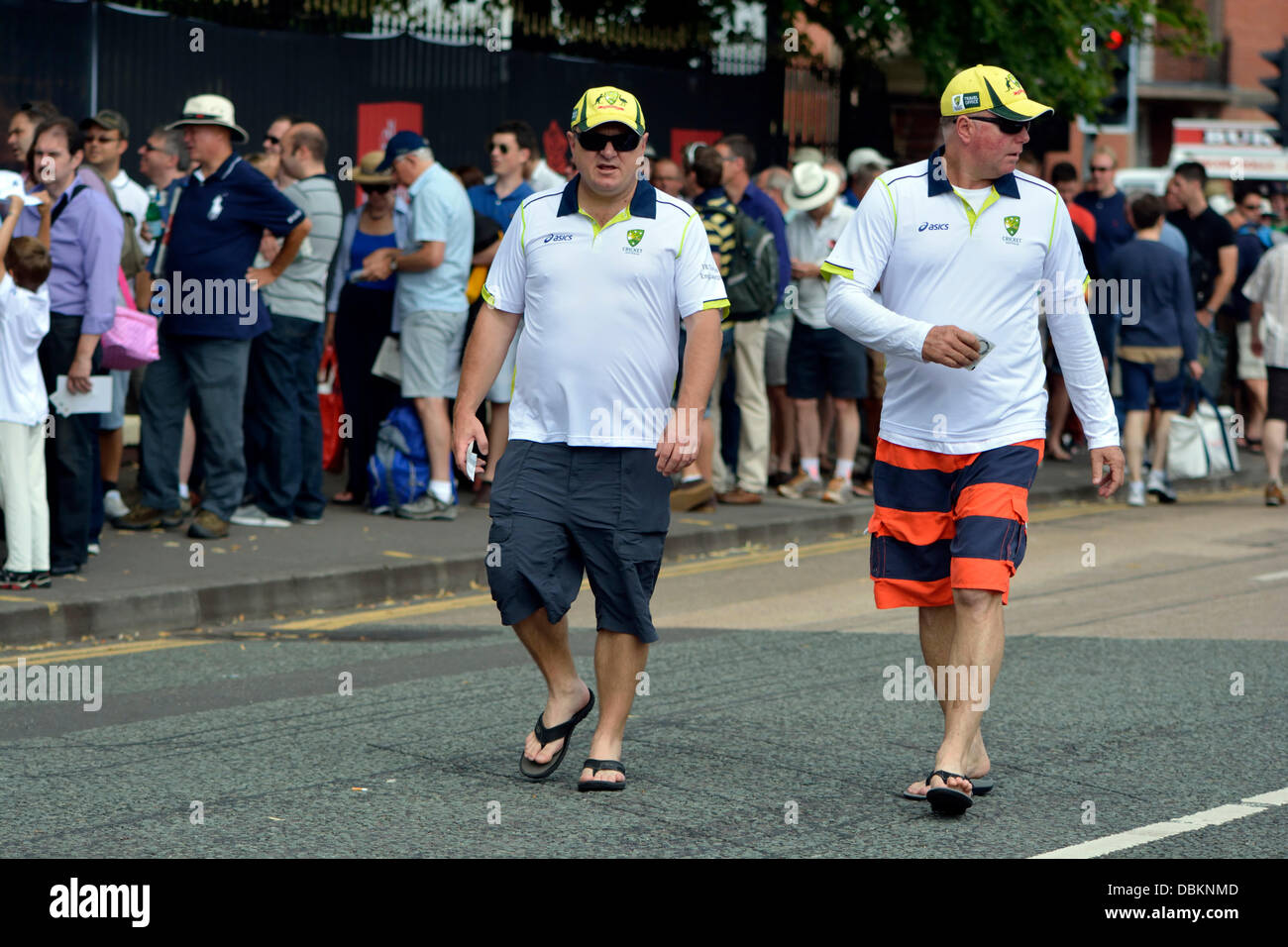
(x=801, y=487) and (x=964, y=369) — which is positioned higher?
(x=964, y=369)

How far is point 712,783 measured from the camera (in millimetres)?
5844

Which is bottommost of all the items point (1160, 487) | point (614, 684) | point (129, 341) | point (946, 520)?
point (1160, 487)

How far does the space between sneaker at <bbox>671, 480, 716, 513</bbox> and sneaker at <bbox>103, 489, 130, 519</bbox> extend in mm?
3305

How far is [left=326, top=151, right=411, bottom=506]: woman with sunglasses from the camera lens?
11336 millimetres

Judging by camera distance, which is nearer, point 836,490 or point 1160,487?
point 836,490

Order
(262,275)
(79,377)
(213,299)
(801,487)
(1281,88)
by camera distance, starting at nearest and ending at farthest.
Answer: (79,377)
(213,299)
(262,275)
(801,487)
(1281,88)

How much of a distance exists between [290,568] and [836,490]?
4.35 meters

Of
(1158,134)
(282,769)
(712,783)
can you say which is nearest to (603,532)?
(712,783)

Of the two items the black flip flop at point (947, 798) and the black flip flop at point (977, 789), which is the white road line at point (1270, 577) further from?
the black flip flop at point (947, 798)

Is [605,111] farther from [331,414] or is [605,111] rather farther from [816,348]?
[331,414]

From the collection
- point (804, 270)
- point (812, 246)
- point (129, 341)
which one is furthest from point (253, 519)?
point (812, 246)

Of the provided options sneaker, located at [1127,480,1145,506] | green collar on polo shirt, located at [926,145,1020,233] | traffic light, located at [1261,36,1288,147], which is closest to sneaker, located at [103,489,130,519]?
green collar on polo shirt, located at [926,145,1020,233]

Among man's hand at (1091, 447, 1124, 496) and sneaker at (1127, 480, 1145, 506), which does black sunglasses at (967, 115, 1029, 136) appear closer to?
man's hand at (1091, 447, 1124, 496)

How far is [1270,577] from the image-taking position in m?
10.4
